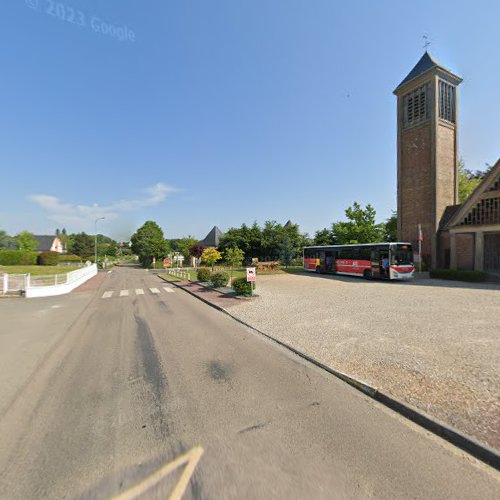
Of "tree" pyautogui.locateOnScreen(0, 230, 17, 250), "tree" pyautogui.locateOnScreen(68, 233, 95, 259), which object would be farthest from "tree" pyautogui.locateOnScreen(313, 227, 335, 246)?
"tree" pyautogui.locateOnScreen(0, 230, 17, 250)

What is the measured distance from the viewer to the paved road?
2391 millimetres

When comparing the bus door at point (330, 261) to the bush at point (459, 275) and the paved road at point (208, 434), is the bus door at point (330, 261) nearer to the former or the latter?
the bush at point (459, 275)

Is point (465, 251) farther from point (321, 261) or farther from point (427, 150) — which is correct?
point (321, 261)

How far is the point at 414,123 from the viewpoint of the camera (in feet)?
83.0

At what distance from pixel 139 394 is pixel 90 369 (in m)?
1.70

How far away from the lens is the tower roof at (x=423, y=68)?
2380cm

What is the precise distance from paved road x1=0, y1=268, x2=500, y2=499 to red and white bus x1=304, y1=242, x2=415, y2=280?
50.1 feet

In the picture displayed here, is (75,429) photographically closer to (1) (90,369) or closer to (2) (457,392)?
(1) (90,369)

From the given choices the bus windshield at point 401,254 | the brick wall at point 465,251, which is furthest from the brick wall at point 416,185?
the bus windshield at point 401,254

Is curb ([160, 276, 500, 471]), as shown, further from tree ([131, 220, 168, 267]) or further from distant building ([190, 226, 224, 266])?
tree ([131, 220, 168, 267])

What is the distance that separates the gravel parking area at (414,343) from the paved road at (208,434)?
623 millimetres

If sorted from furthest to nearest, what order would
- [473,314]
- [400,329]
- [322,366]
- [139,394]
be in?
1. [473,314]
2. [400,329]
3. [322,366]
4. [139,394]

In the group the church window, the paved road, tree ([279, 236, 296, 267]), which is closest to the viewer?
the paved road

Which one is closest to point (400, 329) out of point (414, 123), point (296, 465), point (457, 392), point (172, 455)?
point (457, 392)
